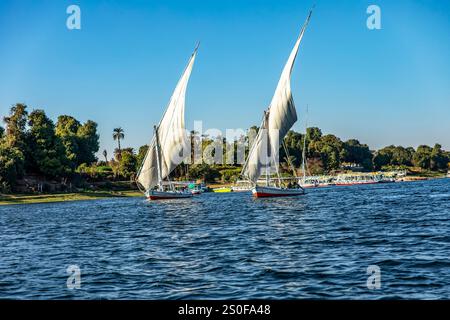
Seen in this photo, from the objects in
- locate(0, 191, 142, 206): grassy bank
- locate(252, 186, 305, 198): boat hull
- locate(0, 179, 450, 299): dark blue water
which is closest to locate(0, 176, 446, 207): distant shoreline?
locate(0, 191, 142, 206): grassy bank

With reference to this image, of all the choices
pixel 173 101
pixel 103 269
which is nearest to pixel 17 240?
pixel 103 269

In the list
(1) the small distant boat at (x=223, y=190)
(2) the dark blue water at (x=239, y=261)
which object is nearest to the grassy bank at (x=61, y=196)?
(1) the small distant boat at (x=223, y=190)

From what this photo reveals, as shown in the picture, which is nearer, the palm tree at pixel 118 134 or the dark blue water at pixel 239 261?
the dark blue water at pixel 239 261

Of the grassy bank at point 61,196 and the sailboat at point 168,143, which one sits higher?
the sailboat at point 168,143

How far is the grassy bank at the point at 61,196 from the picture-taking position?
298ft

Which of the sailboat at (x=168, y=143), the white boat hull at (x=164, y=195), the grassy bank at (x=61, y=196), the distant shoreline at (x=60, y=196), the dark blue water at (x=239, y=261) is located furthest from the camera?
the grassy bank at (x=61, y=196)

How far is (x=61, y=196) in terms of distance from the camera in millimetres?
99688

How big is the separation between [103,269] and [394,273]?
34.6 feet

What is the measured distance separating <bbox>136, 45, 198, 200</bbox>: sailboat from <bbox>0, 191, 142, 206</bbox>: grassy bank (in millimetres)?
21014

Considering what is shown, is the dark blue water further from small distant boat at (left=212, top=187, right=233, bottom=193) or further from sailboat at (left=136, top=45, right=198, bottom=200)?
small distant boat at (left=212, top=187, right=233, bottom=193)

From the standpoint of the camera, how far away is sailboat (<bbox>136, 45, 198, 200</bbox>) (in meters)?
83.2

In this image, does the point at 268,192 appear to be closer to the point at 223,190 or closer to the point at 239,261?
the point at 223,190

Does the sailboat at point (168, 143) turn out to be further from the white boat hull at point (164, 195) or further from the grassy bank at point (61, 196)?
the grassy bank at point (61, 196)

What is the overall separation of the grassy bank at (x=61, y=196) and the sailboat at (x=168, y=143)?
21014mm
